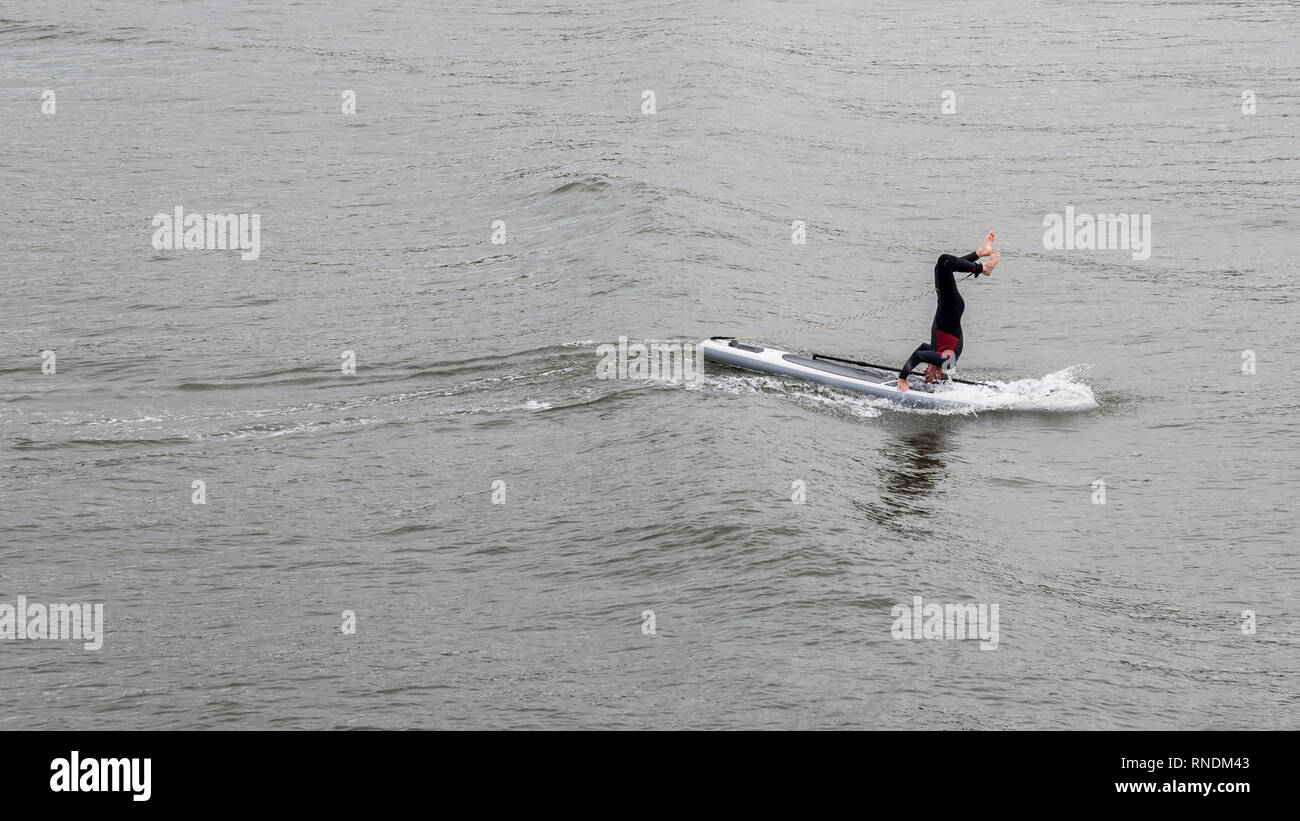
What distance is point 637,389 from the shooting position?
1066 inches

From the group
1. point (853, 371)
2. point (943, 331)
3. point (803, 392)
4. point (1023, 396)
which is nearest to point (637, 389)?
point (803, 392)

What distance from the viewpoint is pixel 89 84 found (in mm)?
53219

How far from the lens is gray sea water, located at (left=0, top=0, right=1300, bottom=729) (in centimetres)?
1784

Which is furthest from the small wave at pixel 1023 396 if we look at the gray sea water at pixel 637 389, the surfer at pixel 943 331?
the surfer at pixel 943 331

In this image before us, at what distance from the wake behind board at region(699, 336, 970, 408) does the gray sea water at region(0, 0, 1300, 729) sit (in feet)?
1.21

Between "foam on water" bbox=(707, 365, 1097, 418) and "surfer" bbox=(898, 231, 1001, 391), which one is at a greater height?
"surfer" bbox=(898, 231, 1001, 391)

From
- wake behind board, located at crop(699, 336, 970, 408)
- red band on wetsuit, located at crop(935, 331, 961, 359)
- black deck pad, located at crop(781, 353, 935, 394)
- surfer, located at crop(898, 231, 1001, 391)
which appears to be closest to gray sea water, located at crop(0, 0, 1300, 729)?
wake behind board, located at crop(699, 336, 970, 408)

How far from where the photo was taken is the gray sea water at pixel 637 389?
17844 mm

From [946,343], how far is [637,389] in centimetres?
586

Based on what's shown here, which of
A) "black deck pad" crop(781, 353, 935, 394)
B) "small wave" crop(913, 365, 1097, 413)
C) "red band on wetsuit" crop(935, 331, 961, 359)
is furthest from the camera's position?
"black deck pad" crop(781, 353, 935, 394)

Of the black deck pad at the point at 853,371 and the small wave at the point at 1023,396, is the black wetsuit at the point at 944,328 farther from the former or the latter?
the small wave at the point at 1023,396

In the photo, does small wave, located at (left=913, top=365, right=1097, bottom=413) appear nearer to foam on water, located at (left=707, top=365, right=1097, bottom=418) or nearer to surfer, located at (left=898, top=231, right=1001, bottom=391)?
foam on water, located at (left=707, top=365, right=1097, bottom=418)

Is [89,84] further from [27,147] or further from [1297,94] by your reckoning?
[1297,94]

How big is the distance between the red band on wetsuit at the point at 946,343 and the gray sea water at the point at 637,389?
48.2 inches
